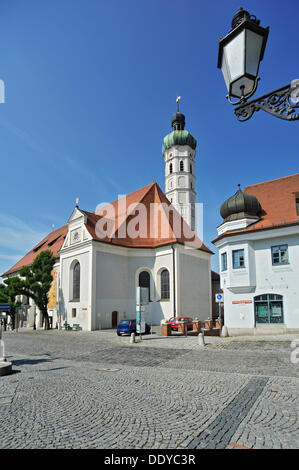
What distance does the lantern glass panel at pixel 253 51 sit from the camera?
3393mm

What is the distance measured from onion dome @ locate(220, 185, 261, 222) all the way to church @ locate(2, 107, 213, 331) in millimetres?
10060

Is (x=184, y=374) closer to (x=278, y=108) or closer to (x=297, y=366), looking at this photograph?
(x=297, y=366)

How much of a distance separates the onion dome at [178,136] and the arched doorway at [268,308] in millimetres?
45195

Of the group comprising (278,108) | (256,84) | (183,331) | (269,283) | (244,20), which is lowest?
(183,331)

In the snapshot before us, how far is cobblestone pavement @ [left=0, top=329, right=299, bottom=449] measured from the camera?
457cm

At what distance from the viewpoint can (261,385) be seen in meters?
7.70

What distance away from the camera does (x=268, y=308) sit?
1961 cm

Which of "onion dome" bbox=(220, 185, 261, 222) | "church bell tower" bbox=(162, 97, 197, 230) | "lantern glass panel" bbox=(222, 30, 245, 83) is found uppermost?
"church bell tower" bbox=(162, 97, 197, 230)

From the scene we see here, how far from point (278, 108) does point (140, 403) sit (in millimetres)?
5828

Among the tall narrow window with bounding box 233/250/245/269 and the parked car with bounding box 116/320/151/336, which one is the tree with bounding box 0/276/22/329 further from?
the tall narrow window with bounding box 233/250/245/269

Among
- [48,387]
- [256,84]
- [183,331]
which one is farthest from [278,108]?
[183,331]

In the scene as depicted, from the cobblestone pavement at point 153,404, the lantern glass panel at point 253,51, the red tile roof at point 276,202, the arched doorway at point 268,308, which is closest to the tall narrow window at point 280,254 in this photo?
the red tile roof at point 276,202

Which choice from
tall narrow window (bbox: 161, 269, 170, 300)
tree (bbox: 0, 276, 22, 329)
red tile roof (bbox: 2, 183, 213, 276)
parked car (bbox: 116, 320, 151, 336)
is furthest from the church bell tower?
parked car (bbox: 116, 320, 151, 336)
